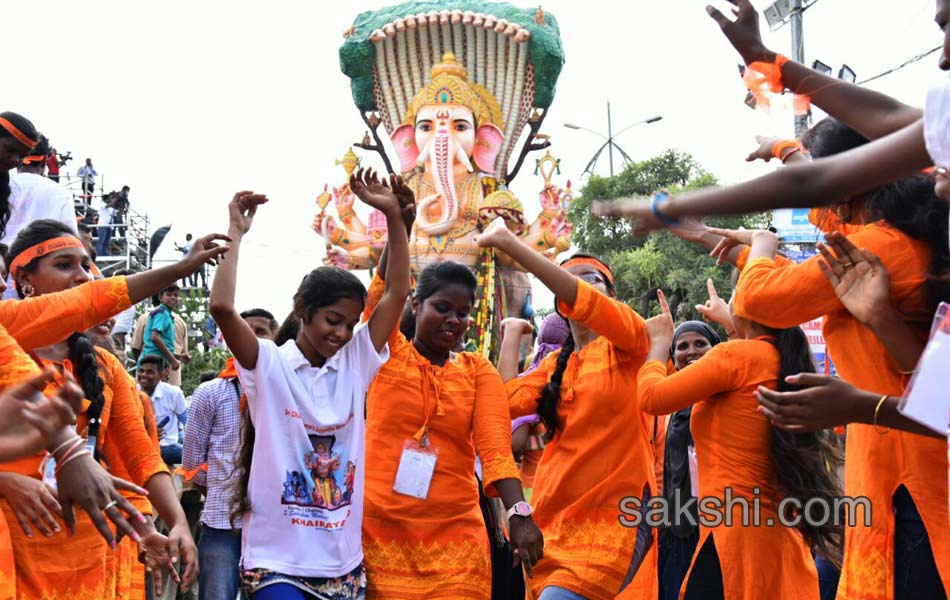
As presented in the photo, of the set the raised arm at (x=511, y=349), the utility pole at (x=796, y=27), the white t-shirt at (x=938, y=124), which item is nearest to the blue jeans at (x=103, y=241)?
the utility pole at (x=796, y=27)

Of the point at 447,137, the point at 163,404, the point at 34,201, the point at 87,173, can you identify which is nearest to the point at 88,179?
the point at 87,173

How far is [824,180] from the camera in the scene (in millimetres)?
2002

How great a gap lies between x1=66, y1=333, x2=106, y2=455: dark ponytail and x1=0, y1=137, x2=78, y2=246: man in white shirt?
131 centimetres

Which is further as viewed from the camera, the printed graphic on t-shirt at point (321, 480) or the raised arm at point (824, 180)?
the printed graphic on t-shirt at point (321, 480)

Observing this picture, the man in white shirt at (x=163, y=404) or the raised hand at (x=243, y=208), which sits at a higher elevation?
the raised hand at (x=243, y=208)

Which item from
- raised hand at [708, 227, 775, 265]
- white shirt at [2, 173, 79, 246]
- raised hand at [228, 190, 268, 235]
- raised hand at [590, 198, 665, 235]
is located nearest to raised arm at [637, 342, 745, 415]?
raised hand at [708, 227, 775, 265]

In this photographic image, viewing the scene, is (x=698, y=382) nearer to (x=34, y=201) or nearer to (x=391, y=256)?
(x=391, y=256)

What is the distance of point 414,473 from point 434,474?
0.12m

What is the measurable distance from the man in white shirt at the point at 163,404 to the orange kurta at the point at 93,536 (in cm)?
397

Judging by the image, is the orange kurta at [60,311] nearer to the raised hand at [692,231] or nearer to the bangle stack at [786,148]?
the raised hand at [692,231]

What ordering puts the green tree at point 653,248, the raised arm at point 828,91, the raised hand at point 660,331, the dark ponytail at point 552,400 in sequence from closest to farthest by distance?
the raised arm at point 828,91, the raised hand at point 660,331, the dark ponytail at point 552,400, the green tree at point 653,248

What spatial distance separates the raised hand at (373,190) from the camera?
3900 millimetres

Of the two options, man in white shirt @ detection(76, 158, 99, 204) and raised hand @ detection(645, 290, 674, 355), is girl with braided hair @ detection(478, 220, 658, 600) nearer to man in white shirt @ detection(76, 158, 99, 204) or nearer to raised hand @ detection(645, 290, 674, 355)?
raised hand @ detection(645, 290, 674, 355)

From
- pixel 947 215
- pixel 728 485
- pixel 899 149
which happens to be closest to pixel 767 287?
pixel 947 215
